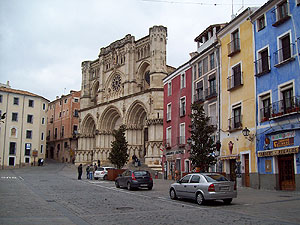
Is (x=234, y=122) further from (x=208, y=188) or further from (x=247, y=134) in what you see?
(x=208, y=188)

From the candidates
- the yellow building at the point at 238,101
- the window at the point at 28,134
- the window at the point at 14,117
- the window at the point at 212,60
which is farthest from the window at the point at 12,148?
the yellow building at the point at 238,101

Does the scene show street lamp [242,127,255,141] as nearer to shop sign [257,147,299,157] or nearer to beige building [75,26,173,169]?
shop sign [257,147,299,157]

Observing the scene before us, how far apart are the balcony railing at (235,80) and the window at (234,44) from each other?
5.35ft

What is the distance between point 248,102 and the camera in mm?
22219

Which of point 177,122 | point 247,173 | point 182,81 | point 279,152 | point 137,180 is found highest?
point 182,81

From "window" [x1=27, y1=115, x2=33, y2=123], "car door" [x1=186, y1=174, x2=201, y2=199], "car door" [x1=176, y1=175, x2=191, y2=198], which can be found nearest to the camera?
"car door" [x1=186, y1=174, x2=201, y2=199]

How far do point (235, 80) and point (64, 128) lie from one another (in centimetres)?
5215

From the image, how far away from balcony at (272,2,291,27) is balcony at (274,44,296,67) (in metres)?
1.59

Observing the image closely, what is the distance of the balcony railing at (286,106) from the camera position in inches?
698

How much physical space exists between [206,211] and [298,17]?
12.7 m

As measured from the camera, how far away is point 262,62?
21359 mm

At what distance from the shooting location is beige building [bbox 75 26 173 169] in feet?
145

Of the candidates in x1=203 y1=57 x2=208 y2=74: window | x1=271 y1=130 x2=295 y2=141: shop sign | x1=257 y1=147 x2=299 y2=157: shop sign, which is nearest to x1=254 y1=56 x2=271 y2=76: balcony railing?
x1=271 y1=130 x2=295 y2=141: shop sign

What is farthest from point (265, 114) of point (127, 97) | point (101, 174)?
point (127, 97)
